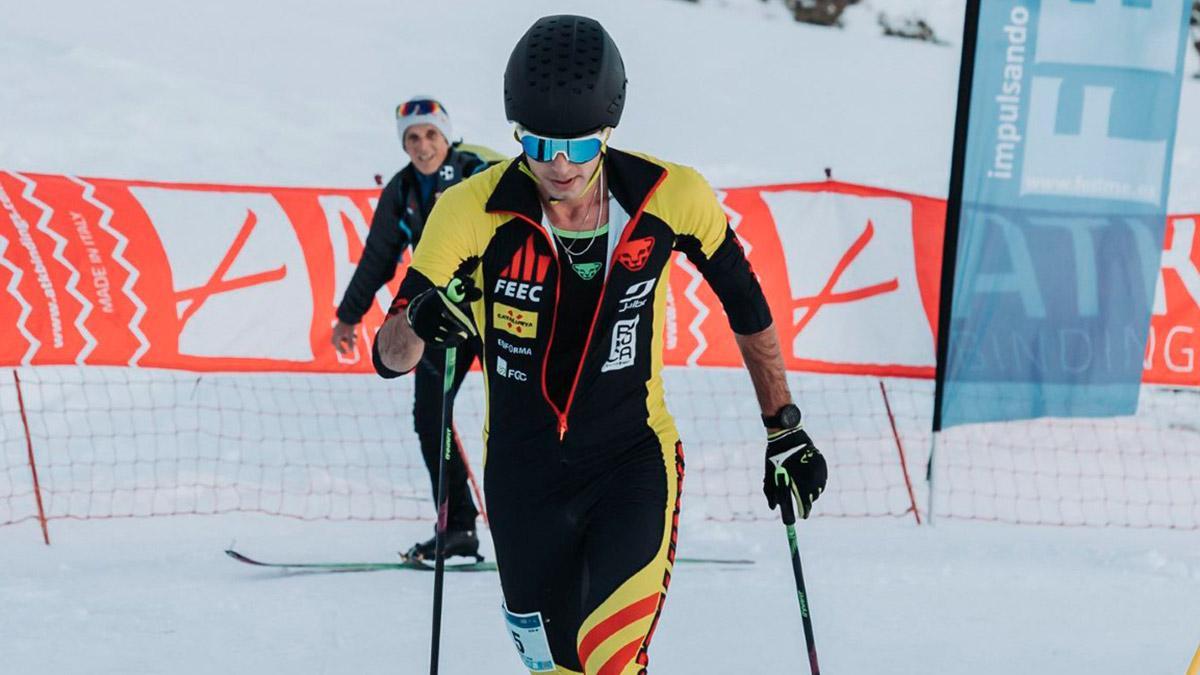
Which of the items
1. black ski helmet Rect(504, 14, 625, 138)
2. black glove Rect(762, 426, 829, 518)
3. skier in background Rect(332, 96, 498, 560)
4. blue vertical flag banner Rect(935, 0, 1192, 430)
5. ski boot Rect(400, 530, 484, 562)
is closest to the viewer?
black ski helmet Rect(504, 14, 625, 138)

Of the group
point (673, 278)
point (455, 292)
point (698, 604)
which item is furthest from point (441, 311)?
point (673, 278)

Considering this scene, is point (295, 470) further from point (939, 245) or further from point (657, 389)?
point (657, 389)

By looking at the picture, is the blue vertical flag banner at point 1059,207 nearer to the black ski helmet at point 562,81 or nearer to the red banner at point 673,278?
the red banner at point 673,278

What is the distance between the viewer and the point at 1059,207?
705 centimetres

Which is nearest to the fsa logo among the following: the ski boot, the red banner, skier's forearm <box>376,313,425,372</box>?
skier's forearm <box>376,313,425,372</box>

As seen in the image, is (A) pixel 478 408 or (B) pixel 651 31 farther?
(B) pixel 651 31

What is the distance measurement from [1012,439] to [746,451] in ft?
5.51

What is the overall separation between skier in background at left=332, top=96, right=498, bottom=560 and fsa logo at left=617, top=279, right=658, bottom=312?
2.13 metres

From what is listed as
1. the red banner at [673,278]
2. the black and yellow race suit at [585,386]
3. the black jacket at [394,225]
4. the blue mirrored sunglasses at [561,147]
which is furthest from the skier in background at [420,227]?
the blue mirrored sunglasses at [561,147]

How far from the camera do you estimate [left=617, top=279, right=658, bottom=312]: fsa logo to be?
3.57 meters

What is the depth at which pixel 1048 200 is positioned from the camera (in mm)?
7055

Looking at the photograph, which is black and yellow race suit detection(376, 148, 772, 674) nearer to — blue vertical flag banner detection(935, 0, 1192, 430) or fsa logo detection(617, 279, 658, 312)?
fsa logo detection(617, 279, 658, 312)

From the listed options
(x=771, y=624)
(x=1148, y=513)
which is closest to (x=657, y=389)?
(x=771, y=624)

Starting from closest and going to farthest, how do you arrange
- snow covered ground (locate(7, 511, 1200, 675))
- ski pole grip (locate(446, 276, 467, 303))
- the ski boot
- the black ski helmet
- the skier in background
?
the black ski helmet, ski pole grip (locate(446, 276, 467, 303)), snow covered ground (locate(7, 511, 1200, 675)), the skier in background, the ski boot
